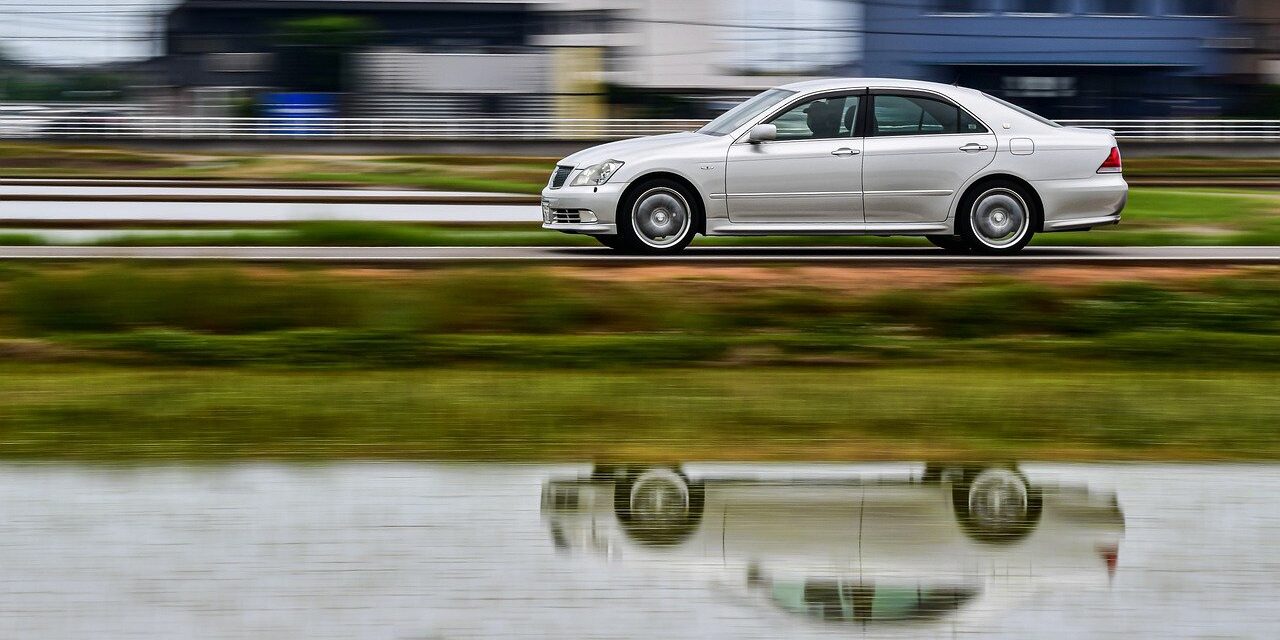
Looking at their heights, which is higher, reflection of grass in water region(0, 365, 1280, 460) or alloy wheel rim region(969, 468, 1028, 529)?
alloy wheel rim region(969, 468, 1028, 529)

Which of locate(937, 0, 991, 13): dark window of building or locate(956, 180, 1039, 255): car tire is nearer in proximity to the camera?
locate(956, 180, 1039, 255): car tire

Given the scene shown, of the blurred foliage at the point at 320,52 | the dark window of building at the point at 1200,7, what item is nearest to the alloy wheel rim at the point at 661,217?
the blurred foliage at the point at 320,52

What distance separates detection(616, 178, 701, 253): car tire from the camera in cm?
1265

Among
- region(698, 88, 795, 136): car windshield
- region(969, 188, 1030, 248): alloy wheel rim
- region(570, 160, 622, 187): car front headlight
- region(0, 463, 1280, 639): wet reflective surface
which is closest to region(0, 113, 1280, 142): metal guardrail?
region(698, 88, 795, 136): car windshield

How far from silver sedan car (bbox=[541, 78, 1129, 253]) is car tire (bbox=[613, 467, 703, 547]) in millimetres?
6739

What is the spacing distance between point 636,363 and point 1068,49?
53887 millimetres

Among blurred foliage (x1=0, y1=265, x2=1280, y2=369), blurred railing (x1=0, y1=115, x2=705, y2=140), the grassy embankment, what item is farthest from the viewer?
blurred railing (x1=0, y1=115, x2=705, y2=140)

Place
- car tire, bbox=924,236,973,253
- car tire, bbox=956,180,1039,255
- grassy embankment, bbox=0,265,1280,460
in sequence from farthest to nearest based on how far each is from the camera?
car tire, bbox=924,236,973,253
car tire, bbox=956,180,1039,255
grassy embankment, bbox=0,265,1280,460

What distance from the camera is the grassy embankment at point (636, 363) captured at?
6789 millimetres

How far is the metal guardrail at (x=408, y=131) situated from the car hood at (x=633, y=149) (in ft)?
102

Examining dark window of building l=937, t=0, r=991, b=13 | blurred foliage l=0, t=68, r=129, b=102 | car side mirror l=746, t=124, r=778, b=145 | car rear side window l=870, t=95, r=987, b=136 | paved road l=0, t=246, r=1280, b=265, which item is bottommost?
paved road l=0, t=246, r=1280, b=265

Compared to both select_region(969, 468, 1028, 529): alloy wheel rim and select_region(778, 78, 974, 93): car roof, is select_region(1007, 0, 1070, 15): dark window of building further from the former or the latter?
select_region(969, 468, 1028, 529): alloy wheel rim

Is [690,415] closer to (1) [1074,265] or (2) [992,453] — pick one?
(2) [992,453]

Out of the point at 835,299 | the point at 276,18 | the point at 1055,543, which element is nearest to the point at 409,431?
the point at 1055,543
